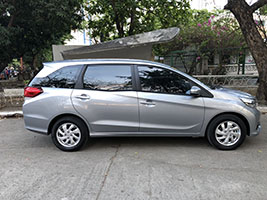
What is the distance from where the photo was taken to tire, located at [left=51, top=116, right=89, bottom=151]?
14.1 ft

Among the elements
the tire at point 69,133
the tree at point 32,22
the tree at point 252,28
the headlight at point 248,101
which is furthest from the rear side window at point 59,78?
the tree at point 32,22

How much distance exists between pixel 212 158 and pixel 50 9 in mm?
8671

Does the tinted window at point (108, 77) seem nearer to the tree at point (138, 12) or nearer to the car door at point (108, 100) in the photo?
the car door at point (108, 100)

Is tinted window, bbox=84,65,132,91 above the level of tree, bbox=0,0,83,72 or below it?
below

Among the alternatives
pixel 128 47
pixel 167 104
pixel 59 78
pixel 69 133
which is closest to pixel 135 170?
pixel 167 104

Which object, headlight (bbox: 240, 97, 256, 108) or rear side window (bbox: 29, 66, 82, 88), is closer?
headlight (bbox: 240, 97, 256, 108)

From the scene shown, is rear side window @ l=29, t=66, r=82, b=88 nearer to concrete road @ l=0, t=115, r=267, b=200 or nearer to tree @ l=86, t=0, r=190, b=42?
concrete road @ l=0, t=115, r=267, b=200

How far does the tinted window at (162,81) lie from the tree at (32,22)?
22.1ft

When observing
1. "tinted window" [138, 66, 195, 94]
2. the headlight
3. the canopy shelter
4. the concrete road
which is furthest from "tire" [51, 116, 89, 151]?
the canopy shelter

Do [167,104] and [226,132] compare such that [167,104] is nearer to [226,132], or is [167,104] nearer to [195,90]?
[195,90]

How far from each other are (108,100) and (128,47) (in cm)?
469

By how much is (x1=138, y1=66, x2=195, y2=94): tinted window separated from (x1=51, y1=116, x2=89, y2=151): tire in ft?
4.50

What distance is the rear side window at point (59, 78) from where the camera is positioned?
4.39 m

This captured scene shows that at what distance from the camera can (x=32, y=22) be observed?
11.5m
